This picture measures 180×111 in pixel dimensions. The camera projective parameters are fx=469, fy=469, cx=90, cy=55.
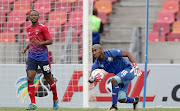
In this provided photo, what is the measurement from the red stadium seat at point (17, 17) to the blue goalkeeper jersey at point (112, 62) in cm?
452

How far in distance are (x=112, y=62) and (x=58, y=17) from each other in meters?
4.34

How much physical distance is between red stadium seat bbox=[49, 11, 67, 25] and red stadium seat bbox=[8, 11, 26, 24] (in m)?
0.76

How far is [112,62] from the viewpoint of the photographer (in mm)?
8719

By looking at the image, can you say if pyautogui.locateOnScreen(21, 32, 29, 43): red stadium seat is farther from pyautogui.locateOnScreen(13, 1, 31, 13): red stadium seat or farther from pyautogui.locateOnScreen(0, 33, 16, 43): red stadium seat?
pyautogui.locateOnScreen(13, 1, 31, 13): red stadium seat

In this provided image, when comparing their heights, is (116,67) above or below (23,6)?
below

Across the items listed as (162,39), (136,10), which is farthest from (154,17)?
(162,39)

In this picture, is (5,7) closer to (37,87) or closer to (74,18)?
(74,18)

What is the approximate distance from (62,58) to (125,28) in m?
4.77

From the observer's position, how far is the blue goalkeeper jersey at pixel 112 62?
855 cm

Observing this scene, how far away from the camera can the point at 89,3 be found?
10719 mm

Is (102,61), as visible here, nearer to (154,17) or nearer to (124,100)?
(124,100)

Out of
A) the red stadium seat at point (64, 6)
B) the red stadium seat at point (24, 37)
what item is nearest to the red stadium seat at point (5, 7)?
the red stadium seat at point (24, 37)

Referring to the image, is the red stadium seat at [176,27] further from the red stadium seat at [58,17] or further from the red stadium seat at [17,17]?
the red stadium seat at [17,17]

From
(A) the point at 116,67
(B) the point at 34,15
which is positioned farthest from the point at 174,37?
(B) the point at 34,15
